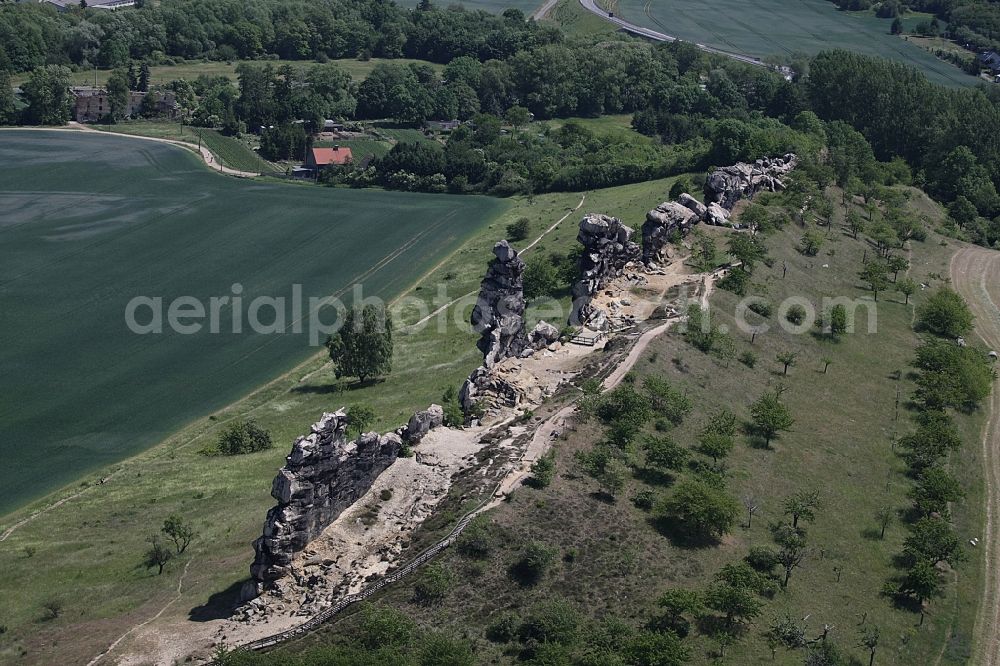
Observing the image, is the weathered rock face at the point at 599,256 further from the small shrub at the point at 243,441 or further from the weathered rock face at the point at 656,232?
the small shrub at the point at 243,441

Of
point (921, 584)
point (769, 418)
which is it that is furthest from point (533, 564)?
point (769, 418)

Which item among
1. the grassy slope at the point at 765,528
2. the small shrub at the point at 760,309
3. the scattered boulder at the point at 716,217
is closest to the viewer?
the grassy slope at the point at 765,528

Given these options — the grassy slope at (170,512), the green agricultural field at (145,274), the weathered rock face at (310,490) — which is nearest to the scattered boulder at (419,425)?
the weathered rock face at (310,490)

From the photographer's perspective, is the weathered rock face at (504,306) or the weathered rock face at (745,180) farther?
the weathered rock face at (745,180)

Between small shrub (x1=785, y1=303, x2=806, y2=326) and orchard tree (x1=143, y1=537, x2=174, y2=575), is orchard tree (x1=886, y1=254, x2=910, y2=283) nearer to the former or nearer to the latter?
small shrub (x1=785, y1=303, x2=806, y2=326)

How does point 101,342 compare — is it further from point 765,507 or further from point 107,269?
point 765,507

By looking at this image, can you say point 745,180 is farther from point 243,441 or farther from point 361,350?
point 243,441

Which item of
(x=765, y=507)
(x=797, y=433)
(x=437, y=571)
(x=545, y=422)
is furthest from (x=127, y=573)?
(x=797, y=433)
